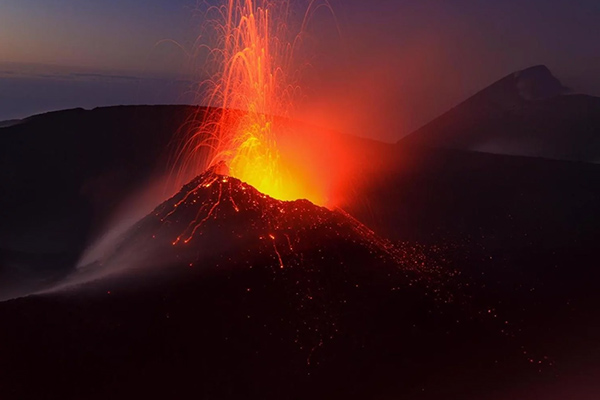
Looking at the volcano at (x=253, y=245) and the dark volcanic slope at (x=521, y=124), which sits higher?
the dark volcanic slope at (x=521, y=124)

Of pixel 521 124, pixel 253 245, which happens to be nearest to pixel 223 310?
pixel 253 245

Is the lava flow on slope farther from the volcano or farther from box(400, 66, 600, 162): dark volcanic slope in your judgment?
box(400, 66, 600, 162): dark volcanic slope

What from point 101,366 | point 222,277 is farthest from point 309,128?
point 101,366

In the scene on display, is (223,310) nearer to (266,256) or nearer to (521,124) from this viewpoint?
(266,256)

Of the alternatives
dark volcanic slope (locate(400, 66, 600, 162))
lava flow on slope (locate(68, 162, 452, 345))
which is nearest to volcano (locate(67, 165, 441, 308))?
lava flow on slope (locate(68, 162, 452, 345))

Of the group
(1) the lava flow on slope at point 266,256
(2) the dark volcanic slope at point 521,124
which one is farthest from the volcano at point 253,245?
(2) the dark volcanic slope at point 521,124

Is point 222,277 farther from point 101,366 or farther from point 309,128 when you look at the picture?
point 309,128

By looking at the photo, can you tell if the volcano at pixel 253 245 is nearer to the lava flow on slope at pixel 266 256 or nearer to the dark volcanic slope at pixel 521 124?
the lava flow on slope at pixel 266 256

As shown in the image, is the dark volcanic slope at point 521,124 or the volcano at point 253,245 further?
the dark volcanic slope at point 521,124
